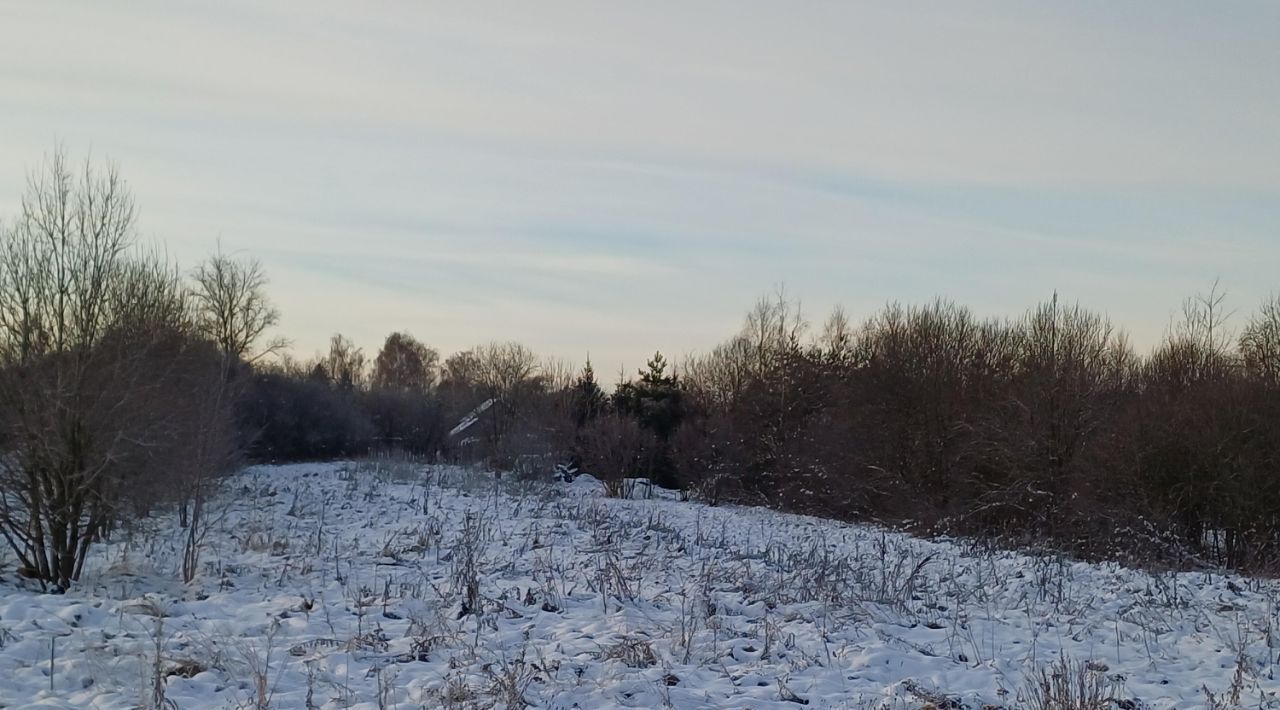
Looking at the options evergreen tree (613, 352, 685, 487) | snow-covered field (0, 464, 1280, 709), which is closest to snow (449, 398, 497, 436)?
evergreen tree (613, 352, 685, 487)

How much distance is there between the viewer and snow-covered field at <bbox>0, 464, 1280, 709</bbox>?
680cm

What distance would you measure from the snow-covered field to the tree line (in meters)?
1.68

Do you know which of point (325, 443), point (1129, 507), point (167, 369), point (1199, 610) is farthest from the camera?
point (325, 443)

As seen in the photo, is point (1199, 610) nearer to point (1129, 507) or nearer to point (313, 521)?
point (1129, 507)

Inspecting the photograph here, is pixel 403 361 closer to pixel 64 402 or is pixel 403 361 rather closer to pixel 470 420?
pixel 470 420

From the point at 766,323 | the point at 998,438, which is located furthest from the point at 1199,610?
the point at 766,323

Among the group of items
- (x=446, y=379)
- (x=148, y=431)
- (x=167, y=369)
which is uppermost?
(x=446, y=379)

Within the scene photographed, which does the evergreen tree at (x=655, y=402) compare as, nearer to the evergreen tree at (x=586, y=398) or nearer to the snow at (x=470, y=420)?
the evergreen tree at (x=586, y=398)

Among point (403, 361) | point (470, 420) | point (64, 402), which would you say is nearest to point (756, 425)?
point (470, 420)

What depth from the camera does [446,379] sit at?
78688 mm

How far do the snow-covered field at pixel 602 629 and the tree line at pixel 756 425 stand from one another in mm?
1685

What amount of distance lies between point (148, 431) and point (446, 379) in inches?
2645

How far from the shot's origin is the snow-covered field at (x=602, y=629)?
268 inches

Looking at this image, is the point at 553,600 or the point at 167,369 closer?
the point at 553,600
